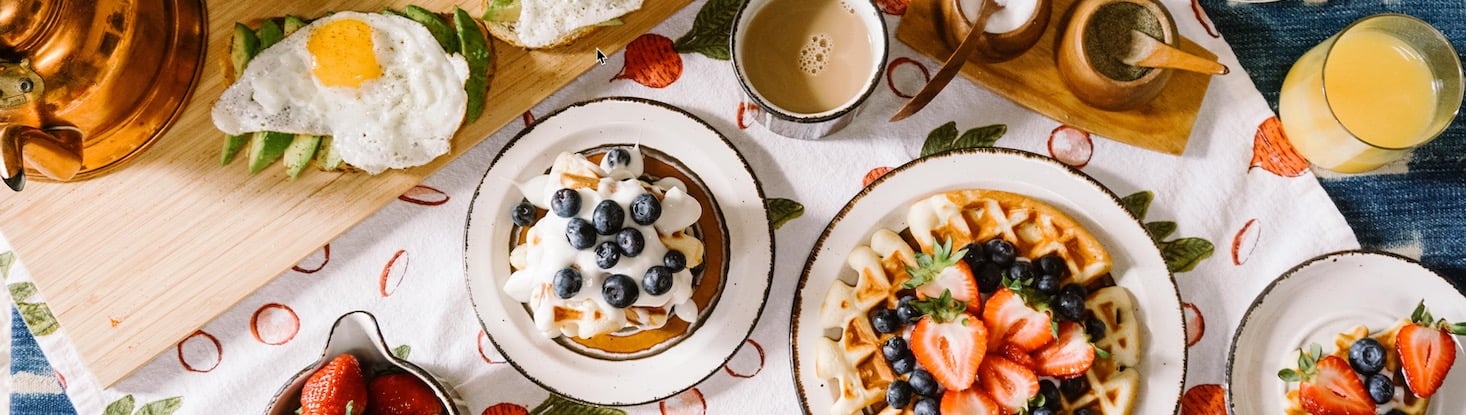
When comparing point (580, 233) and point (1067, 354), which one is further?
point (1067, 354)

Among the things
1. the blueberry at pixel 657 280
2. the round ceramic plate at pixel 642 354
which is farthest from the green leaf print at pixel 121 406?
the blueberry at pixel 657 280

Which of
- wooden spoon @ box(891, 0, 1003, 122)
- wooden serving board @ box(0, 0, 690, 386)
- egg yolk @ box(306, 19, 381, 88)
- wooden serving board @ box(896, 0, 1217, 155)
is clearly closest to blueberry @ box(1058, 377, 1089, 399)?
wooden serving board @ box(896, 0, 1217, 155)

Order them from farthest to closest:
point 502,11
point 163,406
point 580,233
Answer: point 163,406 < point 502,11 < point 580,233

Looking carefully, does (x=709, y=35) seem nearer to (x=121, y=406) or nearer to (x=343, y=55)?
(x=343, y=55)

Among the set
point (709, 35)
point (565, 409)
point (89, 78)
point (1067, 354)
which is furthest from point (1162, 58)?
point (89, 78)

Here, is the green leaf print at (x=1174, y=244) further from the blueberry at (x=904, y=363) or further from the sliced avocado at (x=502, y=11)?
the sliced avocado at (x=502, y=11)

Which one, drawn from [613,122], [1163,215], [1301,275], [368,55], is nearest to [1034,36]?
[1163,215]
